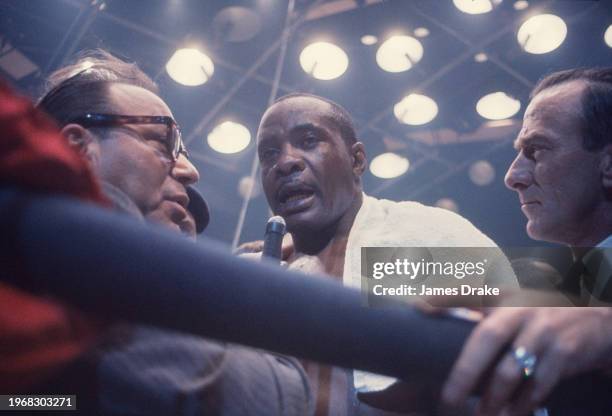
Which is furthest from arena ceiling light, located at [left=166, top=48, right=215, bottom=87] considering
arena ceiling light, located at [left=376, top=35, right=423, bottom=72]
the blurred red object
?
the blurred red object

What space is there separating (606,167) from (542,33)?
6.80ft

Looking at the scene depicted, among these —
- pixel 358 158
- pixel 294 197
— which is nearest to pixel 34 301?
pixel 294 197

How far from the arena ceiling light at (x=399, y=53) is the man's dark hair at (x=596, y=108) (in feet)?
6.32

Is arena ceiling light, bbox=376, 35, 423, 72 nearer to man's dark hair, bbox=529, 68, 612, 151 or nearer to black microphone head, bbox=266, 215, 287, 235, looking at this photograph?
man's dark hair, bbox=529, 68, 612, 151

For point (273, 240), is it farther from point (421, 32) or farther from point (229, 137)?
point (229, 137)

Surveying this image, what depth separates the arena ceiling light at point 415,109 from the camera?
3857 millimetres

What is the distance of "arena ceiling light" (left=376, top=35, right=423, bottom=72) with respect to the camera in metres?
3.45

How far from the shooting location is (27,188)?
436 millimetres

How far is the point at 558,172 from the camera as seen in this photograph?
1.49 metres

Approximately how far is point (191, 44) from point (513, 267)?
2897mm

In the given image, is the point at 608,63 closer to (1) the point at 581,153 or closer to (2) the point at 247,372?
(1) the point at 581,153

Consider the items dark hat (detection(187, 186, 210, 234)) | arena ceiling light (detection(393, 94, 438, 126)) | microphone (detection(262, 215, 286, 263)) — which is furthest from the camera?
arena ceiling light (detection(393, 94, 438, 126))

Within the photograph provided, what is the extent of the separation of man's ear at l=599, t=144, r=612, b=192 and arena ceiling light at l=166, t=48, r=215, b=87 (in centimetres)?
277

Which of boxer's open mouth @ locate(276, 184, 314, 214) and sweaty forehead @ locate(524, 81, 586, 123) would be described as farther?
boxer's open mouth @ locate(276, 184, 314, 214)
